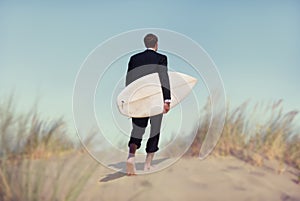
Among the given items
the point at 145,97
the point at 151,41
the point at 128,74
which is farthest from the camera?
the point at 151,41

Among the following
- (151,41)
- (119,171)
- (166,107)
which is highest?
(151,41)

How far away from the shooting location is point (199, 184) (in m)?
4.52

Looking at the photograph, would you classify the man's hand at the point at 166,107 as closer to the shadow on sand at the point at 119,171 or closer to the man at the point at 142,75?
the man at the point at 142,75

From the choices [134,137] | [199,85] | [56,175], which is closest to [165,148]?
[134,137]

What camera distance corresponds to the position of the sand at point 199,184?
4.41 m

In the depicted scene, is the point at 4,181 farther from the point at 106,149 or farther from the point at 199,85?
the point at 199,85

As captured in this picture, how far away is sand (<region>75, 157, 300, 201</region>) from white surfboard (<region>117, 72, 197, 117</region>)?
2.02 ft

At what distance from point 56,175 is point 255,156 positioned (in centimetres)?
187

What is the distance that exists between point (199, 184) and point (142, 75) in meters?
1.11

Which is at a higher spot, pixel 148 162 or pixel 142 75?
pixel 142 75

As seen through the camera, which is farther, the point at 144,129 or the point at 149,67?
the point at 144,129

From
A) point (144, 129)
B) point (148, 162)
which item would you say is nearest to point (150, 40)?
point (144, 129)

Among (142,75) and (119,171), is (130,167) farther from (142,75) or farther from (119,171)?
(142,75)

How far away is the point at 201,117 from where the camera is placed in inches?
186
